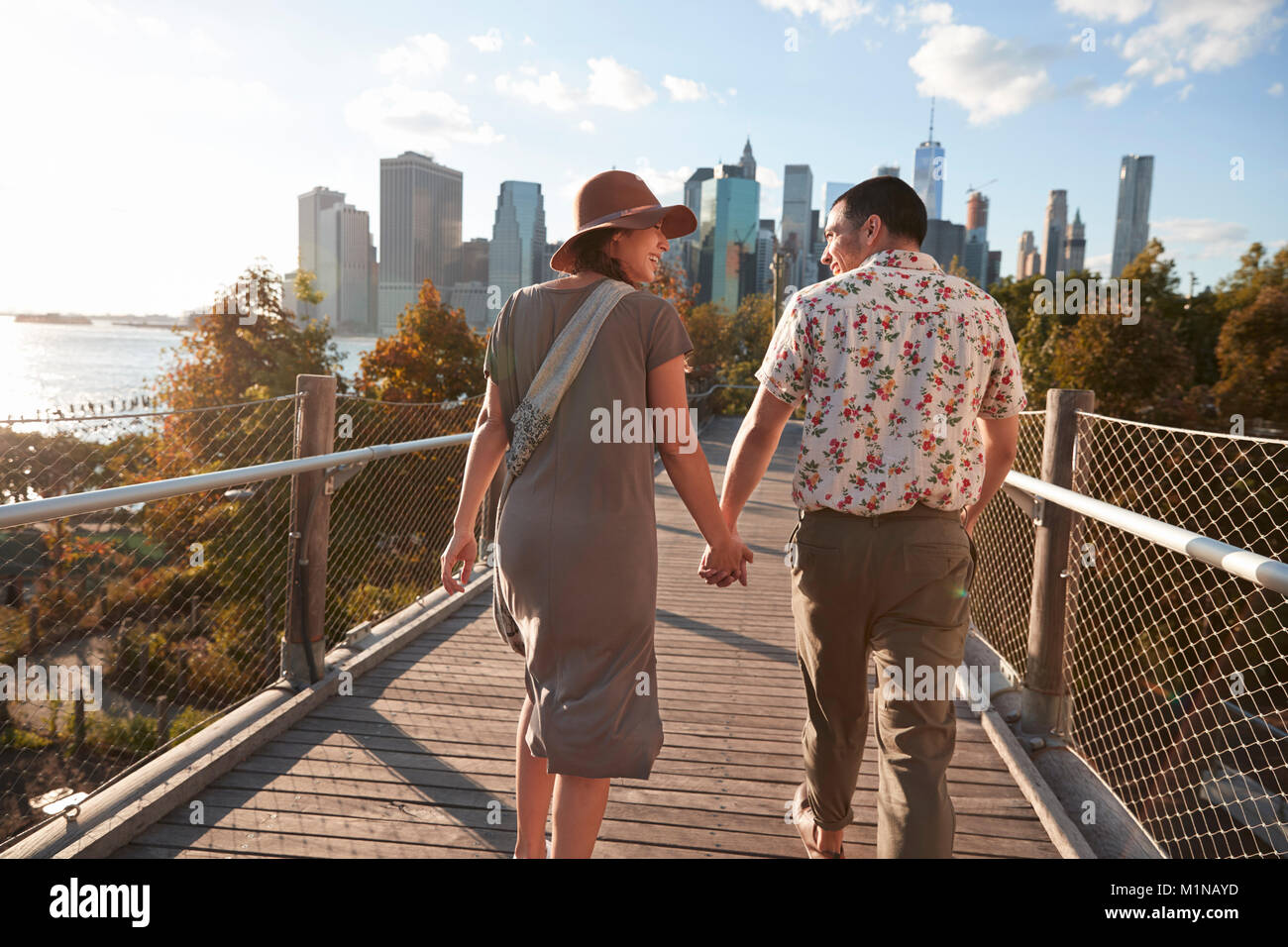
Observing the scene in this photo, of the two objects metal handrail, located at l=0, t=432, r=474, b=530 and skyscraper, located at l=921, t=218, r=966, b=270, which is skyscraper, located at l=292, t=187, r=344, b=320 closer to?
skyscraper, located at l=921, t=218, r=966, b=270

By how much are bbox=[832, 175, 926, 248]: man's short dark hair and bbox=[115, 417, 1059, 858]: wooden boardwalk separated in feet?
5.36

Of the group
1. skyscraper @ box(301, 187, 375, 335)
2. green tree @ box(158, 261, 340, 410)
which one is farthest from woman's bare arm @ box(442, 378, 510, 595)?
skyscraper @ box(301, 187, 375, 335)

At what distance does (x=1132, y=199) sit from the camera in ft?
504

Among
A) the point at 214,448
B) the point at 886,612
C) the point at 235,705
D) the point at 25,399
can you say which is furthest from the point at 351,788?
the point at 25,399

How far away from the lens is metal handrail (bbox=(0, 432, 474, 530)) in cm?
185

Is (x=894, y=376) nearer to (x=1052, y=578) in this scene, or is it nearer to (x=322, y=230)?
(x=1052, y=578)

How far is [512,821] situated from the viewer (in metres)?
2.51

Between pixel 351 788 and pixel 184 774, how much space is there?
0.47 m

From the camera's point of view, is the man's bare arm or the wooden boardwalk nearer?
the man's bare arm

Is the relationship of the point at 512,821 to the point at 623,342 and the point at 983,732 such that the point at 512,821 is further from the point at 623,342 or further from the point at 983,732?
the point at 983,732

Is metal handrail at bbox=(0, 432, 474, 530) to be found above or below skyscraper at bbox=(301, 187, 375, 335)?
below

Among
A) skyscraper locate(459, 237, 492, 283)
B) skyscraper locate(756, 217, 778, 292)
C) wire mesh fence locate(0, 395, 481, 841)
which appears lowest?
wire mesh fence locate(0, 395, 481, 841)

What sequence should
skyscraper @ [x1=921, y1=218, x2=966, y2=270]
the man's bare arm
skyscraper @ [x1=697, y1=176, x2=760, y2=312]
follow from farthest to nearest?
1. skyscraper @ [x1=697, y1=176, x2=760, y2=312]
2. skyscraper @ [x1=921, y1=218, x2=966, y2=270]
3. the man's bare arm

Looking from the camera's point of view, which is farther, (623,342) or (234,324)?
(234,324)
